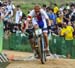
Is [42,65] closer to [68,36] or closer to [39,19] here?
[39,19]

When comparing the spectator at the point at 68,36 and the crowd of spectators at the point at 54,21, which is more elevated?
the crowd of spectators at the point at 54,21

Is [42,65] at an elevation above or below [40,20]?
below

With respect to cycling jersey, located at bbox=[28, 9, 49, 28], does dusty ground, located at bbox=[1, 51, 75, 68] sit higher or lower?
lower

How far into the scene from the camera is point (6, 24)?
23219 millimetres

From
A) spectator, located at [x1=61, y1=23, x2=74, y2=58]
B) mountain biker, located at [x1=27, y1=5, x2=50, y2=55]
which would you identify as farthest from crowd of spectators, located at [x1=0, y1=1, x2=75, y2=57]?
mountain biker, located at [x1=27, y1=5, x2=50, y2=55]

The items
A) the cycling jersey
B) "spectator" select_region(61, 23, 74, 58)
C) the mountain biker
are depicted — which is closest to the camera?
the mountain biker

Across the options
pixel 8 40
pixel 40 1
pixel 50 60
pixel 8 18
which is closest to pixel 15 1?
pixel 40 1

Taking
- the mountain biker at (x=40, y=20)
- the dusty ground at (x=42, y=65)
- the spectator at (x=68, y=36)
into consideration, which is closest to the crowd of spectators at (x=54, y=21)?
the spectator at (x=68, y=36)

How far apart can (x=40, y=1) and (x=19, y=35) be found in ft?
65.6

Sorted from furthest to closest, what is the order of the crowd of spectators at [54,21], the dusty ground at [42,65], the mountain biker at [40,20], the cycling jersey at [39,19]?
the crowd of spectators at [54,21], the cycling jersey at [39,19], the mountain biker at [40,20], the dusty ground at [42,65]

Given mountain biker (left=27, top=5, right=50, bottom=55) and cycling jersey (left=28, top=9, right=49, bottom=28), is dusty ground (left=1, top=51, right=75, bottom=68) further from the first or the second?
cycling jersey (left=28, top=9, right=49, bottom=28)

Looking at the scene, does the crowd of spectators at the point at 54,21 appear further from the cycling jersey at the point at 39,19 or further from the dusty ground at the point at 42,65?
the cycling jersey at the point at 39,19

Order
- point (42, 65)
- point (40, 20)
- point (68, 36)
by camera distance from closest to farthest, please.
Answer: point (42, 65)
point (40, 20)
point (68, 36)

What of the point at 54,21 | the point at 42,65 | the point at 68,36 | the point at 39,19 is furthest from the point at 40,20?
the point at 54,21
